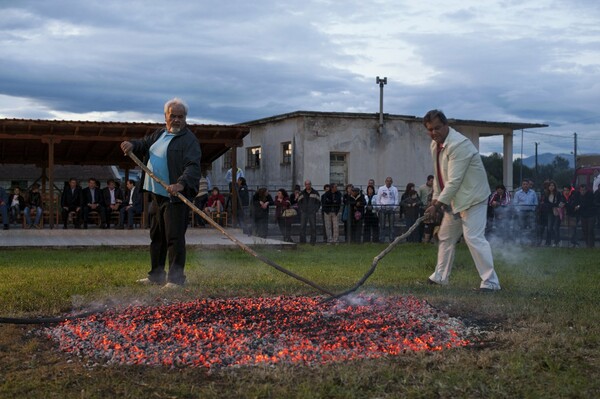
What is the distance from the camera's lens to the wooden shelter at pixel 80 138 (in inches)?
820

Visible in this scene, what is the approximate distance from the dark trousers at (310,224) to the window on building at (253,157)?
16.5 meters

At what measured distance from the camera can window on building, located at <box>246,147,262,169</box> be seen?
120 ft

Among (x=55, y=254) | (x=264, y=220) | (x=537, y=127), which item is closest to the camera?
(x=55, y=254)

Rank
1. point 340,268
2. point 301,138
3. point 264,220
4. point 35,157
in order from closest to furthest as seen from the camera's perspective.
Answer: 1. point 340,268
2. point 264,220
3. point 35,157
4. point 301,138

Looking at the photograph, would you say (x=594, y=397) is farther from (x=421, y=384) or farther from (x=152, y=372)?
(x=152, y=372)

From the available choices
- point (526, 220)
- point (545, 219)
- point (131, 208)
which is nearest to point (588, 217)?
point (545, 219)

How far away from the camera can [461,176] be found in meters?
8.84

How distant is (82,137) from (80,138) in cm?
6

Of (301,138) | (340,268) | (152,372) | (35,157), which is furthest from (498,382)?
(301,138)

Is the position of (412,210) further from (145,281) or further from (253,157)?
(253,157)

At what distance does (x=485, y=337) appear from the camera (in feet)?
19.9

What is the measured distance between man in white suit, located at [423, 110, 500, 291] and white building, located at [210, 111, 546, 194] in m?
23.1

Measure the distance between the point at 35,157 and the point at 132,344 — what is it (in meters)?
21.8

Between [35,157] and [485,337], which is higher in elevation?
[35,157]
